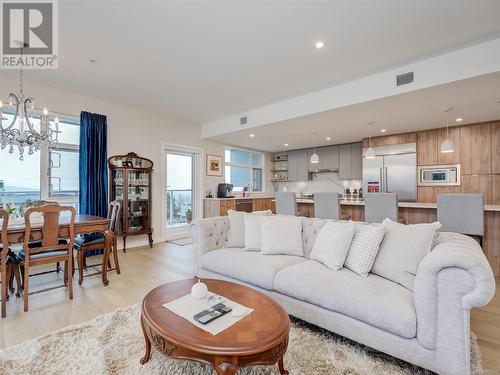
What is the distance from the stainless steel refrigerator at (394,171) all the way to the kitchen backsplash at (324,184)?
702mm

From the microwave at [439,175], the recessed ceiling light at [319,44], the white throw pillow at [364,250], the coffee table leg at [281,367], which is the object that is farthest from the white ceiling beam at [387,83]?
the coffee table leg at [281,367]

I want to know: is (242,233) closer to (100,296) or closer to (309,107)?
(100,296)

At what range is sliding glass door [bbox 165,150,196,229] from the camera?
227 inches

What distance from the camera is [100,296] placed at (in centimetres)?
271

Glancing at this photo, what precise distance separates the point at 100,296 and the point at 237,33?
3.09m

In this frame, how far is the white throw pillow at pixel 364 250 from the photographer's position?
2033 millimetres

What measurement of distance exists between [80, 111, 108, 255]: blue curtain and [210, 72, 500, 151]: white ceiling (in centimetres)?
245

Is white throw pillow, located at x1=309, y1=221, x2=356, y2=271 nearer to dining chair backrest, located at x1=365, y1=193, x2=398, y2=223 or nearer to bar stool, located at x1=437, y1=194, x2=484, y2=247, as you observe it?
dining chair backrest, located at x1=365, y1=193, x2=398, y2=223

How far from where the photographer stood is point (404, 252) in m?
1.93

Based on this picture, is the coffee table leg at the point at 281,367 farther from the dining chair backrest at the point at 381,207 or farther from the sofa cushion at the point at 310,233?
the dining chair backrest at the point at 381,207

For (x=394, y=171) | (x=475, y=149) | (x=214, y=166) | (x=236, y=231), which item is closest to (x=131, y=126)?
(x=214, y=166)

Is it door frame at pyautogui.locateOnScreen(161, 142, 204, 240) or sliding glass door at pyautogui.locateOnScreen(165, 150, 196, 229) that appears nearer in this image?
door frame at pyautogui.locateOnScreen(161, 142, 204, 240)

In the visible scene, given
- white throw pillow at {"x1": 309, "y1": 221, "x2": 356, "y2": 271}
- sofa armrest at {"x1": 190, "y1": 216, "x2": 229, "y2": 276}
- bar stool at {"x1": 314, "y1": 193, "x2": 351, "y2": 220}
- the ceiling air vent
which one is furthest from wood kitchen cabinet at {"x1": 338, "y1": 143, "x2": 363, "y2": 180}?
sofa armrest at {"x1": 190, "y1": 216, "x2": 229, "y2": 276}

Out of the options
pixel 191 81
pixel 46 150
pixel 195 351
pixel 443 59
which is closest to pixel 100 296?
pixel 195 351
